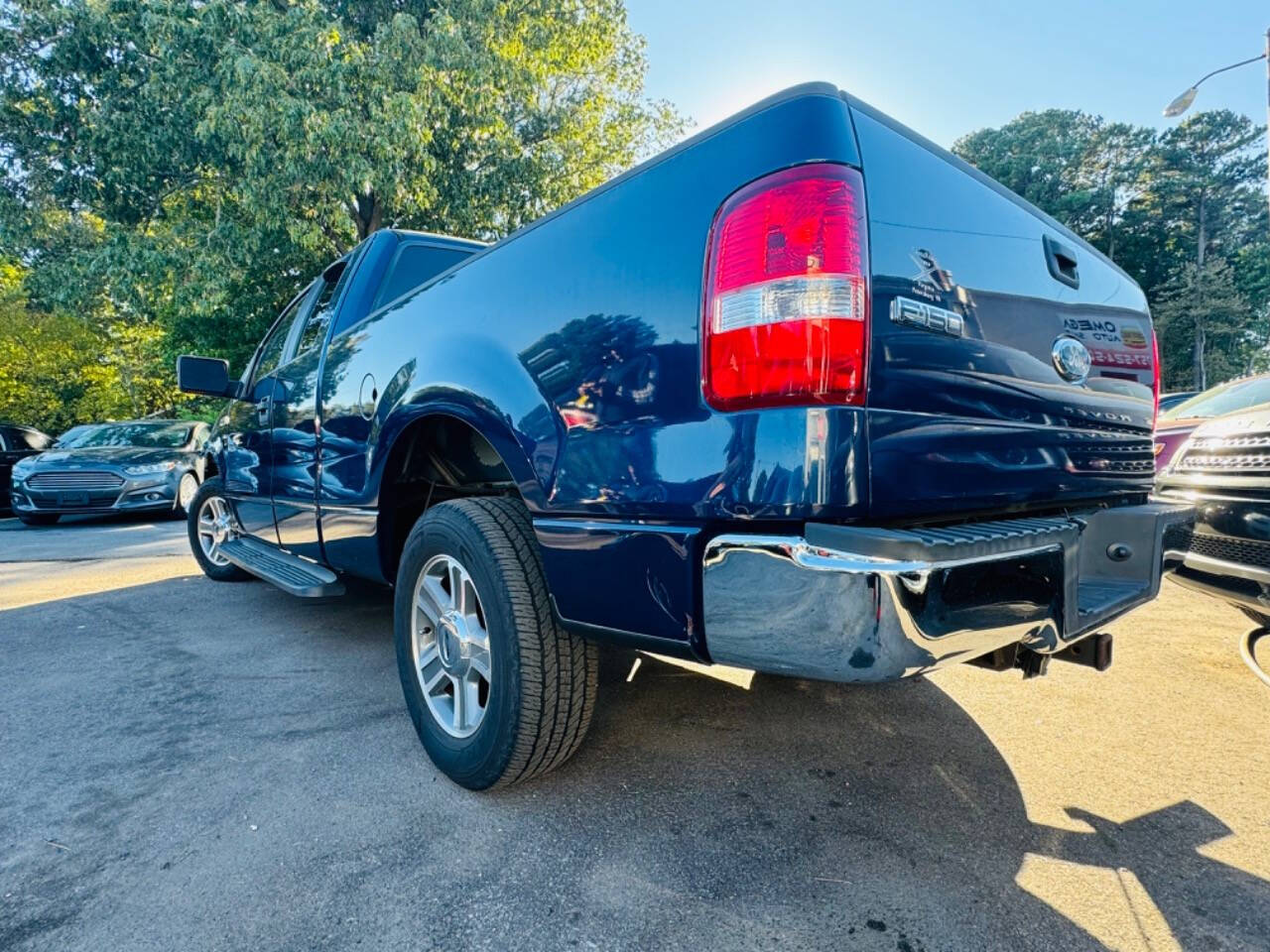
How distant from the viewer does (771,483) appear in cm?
118

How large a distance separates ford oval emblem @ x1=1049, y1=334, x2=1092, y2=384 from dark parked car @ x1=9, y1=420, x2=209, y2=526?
31.6 feet

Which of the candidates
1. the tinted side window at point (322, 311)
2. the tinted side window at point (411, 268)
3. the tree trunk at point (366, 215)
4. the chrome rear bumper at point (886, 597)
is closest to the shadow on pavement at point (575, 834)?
the chrome rear bumper at point (886, 597)

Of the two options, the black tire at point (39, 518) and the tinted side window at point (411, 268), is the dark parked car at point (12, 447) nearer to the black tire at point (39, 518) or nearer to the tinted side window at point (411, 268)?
the black tire at point (39, 518)

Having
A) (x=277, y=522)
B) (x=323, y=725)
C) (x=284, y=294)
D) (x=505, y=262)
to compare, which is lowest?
(x=323, y=725)

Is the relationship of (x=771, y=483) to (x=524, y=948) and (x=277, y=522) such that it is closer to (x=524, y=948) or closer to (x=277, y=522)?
(x=524, y=948)

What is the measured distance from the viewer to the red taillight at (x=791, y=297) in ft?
3.89

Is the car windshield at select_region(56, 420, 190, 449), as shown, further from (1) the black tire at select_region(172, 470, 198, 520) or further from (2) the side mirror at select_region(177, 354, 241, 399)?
(2) the side mirror at select_region(177, 354, 241, 399)

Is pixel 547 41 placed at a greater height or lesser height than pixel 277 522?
greater

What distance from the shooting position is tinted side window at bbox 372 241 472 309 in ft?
9.91

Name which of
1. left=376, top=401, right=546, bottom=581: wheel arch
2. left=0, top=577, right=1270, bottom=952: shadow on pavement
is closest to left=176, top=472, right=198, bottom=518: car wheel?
left=0, top=577, right=1270, bottom=952: shadow on pavement

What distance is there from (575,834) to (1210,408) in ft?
18.6

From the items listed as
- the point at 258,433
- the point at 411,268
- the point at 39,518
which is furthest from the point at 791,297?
the point at 39,518

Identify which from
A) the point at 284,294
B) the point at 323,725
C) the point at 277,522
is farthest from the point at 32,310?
the point at 323,725

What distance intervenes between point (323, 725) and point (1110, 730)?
274cm
